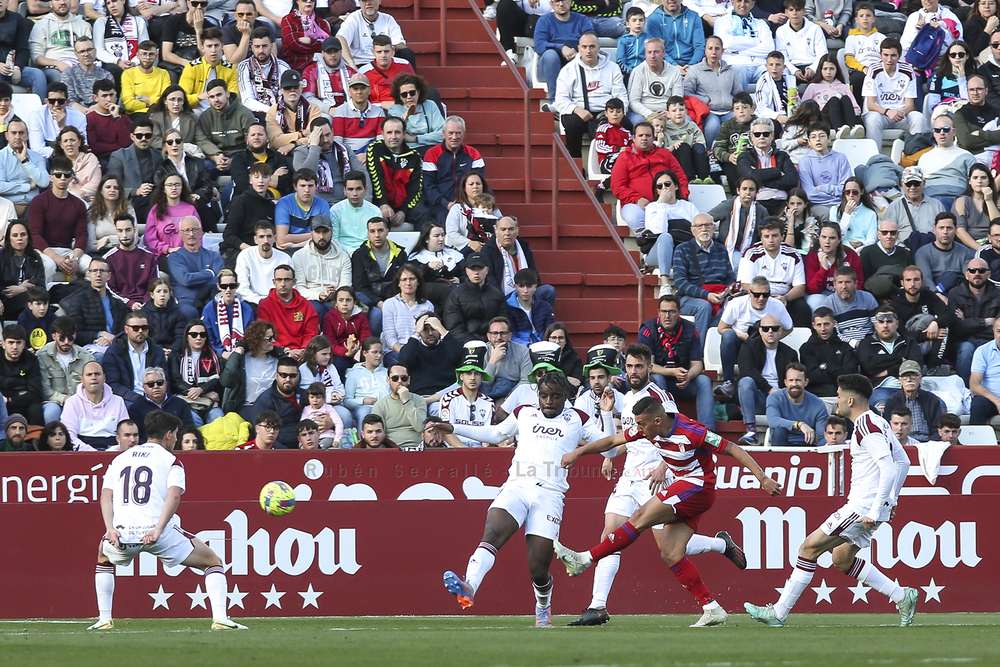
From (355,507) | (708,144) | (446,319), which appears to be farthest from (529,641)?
(708,144)

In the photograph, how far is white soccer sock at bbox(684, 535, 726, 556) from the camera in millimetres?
11312

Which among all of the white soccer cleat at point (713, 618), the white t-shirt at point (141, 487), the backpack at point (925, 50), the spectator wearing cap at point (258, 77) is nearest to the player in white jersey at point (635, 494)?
the white soccer cleat at point (713, 618)

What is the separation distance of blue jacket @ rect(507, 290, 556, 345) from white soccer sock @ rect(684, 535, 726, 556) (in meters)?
4.83

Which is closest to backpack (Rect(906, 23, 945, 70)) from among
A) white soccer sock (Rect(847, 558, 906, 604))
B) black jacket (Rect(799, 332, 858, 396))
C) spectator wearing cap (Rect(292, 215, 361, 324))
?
black jacket (Rect(799, 332, 858, 396))

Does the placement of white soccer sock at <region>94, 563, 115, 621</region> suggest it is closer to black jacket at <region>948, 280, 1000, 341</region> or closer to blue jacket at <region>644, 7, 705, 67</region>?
black jacket at <region>948, 280, 1000, 341</region>

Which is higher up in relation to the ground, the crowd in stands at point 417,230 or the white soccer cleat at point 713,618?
the crowd in stands at point 417,230

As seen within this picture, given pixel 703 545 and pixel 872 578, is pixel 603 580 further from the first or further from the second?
pixel 872 578

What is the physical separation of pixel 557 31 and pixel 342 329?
6.19 meters

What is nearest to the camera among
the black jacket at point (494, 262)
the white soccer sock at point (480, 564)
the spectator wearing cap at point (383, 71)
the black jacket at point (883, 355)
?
the white soccer sock at point (480, 564)

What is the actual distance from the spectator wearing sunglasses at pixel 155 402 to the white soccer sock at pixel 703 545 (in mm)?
5406

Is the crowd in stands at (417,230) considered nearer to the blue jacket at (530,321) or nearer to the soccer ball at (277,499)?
the blue jacket at (530,321)

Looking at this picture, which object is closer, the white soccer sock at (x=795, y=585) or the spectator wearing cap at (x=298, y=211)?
the white soccer sock at (x=795, y=585)

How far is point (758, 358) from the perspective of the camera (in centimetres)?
1529

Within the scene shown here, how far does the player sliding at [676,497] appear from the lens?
1080 cm
